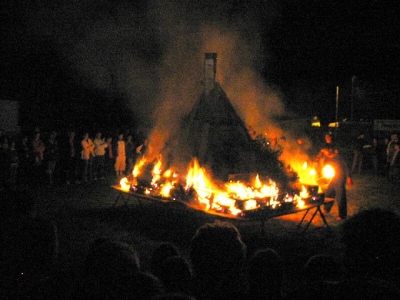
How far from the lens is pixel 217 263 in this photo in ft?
9.71

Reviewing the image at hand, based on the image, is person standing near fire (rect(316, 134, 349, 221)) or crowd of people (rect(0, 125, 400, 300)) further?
person standing near fire (rect(316, 134, 349, 221))

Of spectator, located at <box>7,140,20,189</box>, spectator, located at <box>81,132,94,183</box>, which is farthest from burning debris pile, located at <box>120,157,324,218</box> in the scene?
spectator, located at <box>7,140,20,189</box>

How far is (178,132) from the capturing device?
36.8 feet

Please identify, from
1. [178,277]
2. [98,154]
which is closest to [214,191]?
[178,277]

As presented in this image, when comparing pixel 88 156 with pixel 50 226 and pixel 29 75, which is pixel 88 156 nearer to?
pixel 29 75

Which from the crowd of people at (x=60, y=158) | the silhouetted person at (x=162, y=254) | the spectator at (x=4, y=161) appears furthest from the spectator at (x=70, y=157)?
the silhouetted person at (x=162, y=254)

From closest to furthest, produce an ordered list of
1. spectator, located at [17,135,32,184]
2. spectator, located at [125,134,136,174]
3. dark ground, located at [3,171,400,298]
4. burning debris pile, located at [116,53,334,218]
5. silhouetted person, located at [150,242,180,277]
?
silhouetted person, located at [150,242,180,277] → dark ground, located at [3,171,400,298] → burning debris pile, located at [116,53,334,218] → spectator, located at [17,135,32,184] → spectator, located at [125,134,136,174]

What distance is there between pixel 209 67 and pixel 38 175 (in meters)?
7.82

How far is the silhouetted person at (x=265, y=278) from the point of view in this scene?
278cm

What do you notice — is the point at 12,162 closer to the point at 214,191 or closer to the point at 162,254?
the point at 214,191

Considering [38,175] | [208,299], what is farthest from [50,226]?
[38,175]

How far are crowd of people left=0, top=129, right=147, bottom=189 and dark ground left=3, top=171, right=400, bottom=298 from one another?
4.00 feet

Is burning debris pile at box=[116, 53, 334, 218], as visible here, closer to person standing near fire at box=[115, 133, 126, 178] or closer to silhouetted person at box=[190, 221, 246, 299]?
person standing near fire at box=[115, 133, 126, 178]

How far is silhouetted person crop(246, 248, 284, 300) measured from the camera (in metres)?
2.78
